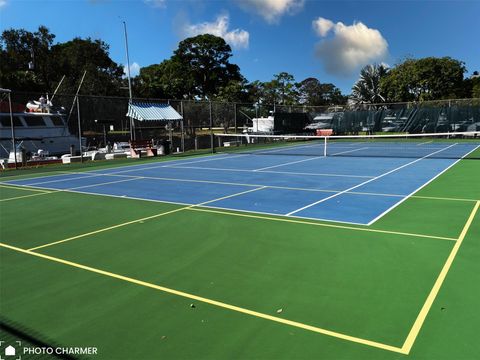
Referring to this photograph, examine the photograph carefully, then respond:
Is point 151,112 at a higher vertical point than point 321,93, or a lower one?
lower

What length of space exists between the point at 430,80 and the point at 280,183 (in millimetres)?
58110

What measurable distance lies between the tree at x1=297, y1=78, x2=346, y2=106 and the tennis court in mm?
110294

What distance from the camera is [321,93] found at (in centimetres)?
12038

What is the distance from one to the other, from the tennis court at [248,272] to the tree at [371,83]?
6568cm

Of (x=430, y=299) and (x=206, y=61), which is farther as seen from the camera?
(x=206, y=61)

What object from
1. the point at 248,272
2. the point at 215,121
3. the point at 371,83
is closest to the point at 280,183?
the point at 248,272

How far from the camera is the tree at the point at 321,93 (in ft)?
387

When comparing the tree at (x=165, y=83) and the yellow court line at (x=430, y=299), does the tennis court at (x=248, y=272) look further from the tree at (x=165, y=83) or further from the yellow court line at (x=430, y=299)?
the tree at (x=165, y=83)

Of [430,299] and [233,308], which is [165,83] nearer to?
[233,308]

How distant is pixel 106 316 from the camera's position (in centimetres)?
417

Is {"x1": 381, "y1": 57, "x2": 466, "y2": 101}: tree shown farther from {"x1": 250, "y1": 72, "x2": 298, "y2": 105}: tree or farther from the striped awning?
the striped awning

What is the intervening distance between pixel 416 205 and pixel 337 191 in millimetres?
2227

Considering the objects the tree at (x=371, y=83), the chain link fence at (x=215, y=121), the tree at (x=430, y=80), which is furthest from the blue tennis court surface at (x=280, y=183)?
the tree at (x=371, y=83)

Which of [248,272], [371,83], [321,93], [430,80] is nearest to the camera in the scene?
[248,272]
